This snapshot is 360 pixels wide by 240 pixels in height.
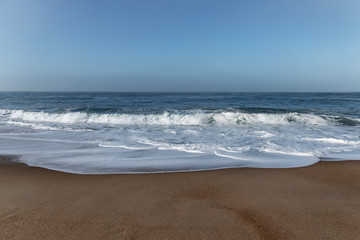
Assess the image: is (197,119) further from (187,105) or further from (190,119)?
(187,105)

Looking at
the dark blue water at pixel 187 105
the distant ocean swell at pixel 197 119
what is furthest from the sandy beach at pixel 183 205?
the dark blue water at pixel 187 105

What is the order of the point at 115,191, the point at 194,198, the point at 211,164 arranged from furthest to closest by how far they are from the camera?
the point at 211,164, the point at 115,191, the point at 194,198

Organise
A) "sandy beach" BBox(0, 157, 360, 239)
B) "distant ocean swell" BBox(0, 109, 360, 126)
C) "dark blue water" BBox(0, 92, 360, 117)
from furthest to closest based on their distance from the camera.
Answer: "dark blue water" BBox(0, 92, 360, 117)
"distant ocean swell" BBox(0, 109, 360, 126)
"sandy beach" BBox(0, 157, 360, 239)

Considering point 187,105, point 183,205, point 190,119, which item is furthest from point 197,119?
point 183,205

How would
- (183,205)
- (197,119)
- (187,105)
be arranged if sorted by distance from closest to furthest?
1. (183,205)
2. (197,119)
3. (187,105)

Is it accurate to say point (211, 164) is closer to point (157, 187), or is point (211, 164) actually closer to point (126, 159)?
point (157, 187)

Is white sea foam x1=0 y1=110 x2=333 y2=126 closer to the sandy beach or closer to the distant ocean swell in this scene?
the distant ocean swell

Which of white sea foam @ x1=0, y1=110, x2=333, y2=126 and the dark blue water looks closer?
white sea foam @ x1=0, y1=110, x2=333, y2=126

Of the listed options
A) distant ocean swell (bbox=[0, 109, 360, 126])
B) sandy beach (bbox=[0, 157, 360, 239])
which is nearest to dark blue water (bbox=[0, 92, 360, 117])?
distant ocean swell (bbox=[0, 109, 360, 126])

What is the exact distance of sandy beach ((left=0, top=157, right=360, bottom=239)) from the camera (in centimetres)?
221

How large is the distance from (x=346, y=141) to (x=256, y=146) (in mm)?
3003

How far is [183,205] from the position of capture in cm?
274

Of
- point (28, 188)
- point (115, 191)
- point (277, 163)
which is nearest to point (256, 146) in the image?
point (277, 163)

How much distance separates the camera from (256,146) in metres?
5.99
